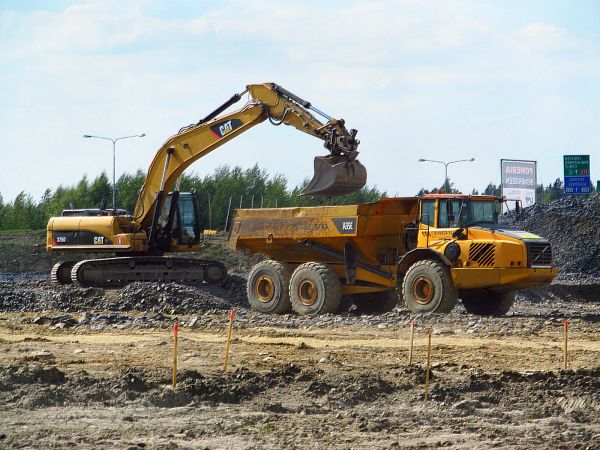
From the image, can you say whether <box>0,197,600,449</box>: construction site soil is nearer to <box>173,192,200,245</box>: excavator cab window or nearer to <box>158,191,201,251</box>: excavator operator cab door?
<box>158,191,201,251</box>: excavator operator cab door

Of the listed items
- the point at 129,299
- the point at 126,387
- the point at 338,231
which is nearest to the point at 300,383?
the point at 126,387

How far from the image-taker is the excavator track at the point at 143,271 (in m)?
30.7

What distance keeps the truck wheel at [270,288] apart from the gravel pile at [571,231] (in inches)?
510

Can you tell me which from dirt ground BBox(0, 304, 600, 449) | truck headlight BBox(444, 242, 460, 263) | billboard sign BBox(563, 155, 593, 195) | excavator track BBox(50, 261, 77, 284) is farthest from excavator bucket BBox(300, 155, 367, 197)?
billboard sign BBox(563, 155, 593, 195)

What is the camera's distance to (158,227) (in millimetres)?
31375

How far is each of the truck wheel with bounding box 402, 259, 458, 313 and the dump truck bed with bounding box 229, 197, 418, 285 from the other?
1.04m

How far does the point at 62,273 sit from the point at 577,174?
115 feet

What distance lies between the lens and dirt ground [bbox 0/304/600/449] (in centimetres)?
1147

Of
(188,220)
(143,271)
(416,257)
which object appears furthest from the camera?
(188,220)

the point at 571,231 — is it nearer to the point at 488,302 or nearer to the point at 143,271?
the point at 488,302

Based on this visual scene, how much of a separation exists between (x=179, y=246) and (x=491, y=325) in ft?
38.6

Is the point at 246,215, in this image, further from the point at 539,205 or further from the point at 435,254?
the point at 539,205

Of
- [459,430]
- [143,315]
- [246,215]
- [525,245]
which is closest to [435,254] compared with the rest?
[525,245]

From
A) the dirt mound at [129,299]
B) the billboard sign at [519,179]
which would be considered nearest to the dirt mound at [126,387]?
the dirt mound at [129,299]
